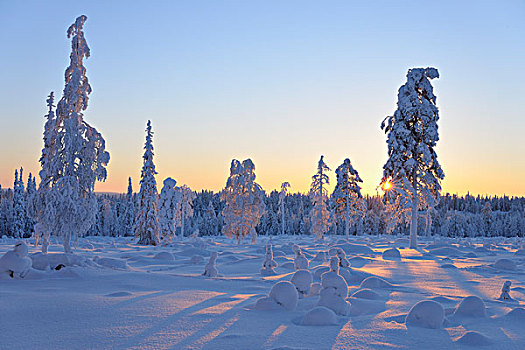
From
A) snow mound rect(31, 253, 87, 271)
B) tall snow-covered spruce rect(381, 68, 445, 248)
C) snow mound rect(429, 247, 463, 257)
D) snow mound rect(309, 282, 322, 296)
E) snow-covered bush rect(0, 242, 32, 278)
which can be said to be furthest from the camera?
tall snow-covered spruce rect(381, 68, 445, 248)

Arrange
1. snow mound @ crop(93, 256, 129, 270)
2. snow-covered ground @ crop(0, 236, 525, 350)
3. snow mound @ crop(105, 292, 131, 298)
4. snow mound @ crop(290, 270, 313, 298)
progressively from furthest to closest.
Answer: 1. snow mound @ crop(93, 256, 129, 270)
2. snow mound @ crop(290, 270, 313, 298)
3. snow mound @ crop(105, 292, 131, 298)
4. snow-covered ground @ crop(0, 236, 525, 350)

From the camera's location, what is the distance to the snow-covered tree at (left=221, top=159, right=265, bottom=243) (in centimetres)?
2853

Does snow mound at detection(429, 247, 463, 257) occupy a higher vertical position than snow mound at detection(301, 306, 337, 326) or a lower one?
lower

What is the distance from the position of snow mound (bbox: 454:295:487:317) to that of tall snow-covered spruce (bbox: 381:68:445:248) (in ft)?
53.5

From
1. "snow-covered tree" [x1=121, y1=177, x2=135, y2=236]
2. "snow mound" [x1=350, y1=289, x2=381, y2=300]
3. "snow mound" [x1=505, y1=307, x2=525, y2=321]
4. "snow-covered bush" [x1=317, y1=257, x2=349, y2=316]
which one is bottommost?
"snow-covered tree" [x1=121, y1=177, x2=135, y2=236]

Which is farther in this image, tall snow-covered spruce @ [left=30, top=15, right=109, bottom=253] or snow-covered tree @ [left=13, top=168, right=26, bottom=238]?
snow-covered tree @ [left=13, top=168, right=26, bottom=238]

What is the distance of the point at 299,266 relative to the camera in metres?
9.16

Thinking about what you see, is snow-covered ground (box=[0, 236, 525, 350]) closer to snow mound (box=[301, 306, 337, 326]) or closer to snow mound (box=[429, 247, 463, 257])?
snow mound (box=[301, 306, 337, 326])

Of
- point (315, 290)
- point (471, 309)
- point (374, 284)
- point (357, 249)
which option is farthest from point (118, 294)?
point (357, 249)

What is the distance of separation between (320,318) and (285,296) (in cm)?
84

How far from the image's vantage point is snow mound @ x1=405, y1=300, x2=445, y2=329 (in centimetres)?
446

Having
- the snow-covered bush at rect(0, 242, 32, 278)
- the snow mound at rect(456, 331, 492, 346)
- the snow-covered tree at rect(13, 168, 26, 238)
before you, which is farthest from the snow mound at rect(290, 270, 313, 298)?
the snow-covered tree at rect(13, 168, 26, 238)

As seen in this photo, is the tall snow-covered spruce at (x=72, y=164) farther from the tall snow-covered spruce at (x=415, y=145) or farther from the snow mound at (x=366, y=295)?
the tall snow-covered spruce at (x=415, y=145)

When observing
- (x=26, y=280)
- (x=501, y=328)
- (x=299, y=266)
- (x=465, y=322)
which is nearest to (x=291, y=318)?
(x=465, y=322)
